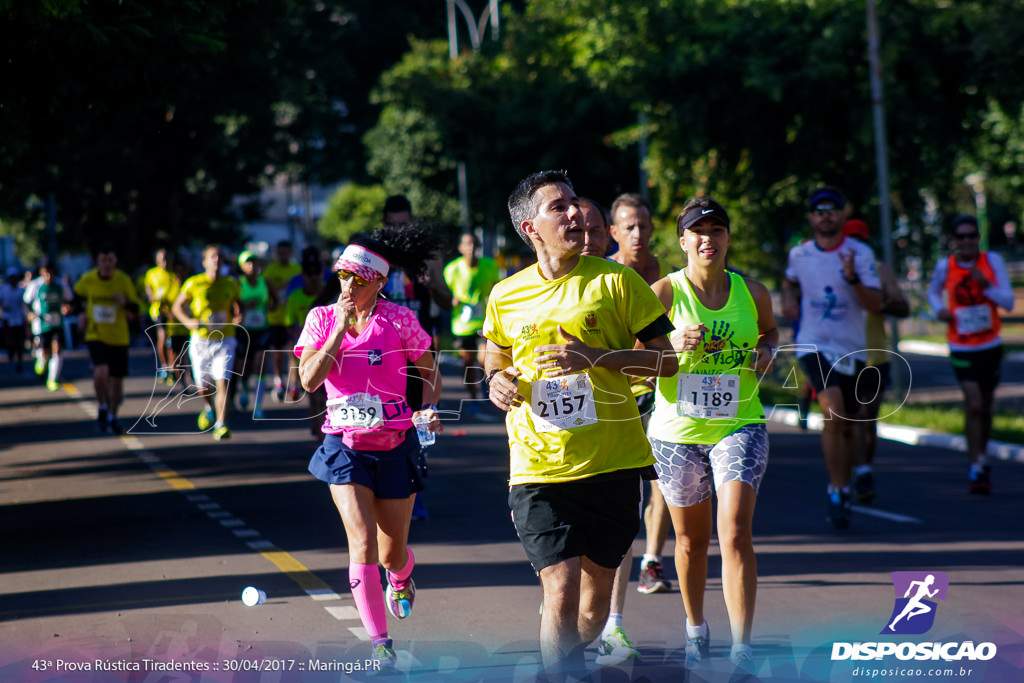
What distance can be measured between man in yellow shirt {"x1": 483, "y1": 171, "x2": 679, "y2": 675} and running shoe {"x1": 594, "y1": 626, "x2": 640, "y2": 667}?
1069 mm

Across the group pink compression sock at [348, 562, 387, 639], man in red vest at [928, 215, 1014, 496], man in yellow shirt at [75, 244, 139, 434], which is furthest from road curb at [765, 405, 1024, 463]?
man in yellow shirt at [75, 244, 139, 434]

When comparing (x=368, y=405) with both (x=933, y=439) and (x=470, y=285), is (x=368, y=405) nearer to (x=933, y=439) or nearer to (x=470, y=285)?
(x=933, y=439)

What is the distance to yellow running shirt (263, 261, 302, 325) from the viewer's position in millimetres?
16359

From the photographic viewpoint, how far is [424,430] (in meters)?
5.37

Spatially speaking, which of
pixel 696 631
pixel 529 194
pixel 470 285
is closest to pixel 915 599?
pixel 696 631

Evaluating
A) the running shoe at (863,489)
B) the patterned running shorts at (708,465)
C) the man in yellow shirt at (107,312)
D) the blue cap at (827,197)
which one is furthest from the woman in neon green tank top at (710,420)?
the man in yellow shirt at (107,312)

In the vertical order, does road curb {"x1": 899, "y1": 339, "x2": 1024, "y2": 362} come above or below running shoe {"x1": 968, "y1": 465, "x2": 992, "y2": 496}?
above

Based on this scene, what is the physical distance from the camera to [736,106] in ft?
57.7

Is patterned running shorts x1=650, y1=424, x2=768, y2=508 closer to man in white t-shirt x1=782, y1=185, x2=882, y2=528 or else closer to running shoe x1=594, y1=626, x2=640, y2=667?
running shoe x1=594, y1=626, x2=640, y2=667

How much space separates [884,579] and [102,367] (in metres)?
9.79

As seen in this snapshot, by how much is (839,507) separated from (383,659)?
164 inches

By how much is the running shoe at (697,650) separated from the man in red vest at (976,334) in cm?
507

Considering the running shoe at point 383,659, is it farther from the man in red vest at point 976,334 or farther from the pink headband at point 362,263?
the man in red vest at point 976,334

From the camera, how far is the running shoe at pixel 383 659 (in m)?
5.26
